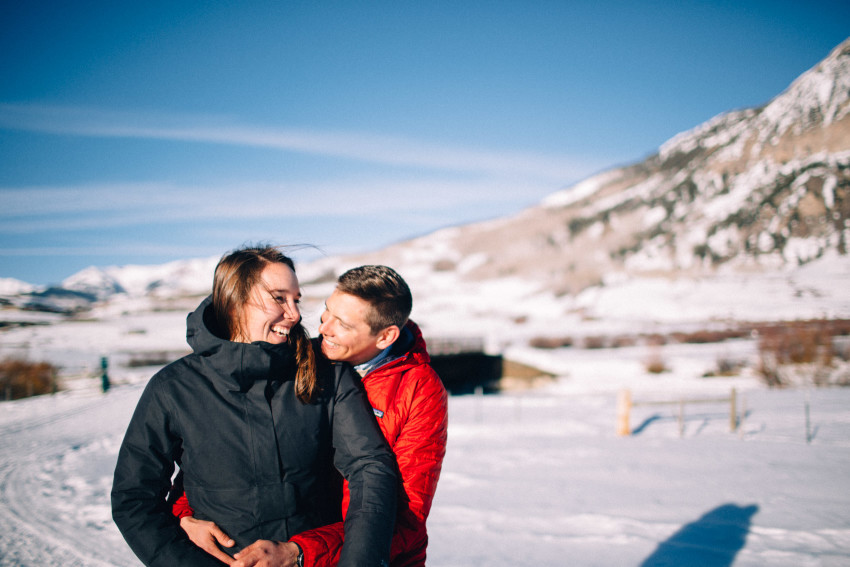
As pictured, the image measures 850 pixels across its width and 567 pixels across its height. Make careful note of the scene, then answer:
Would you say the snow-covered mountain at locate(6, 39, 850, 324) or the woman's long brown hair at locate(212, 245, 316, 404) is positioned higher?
the snow-covered mountain at locate(6, 39, 850, 324)

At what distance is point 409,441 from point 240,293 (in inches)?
32.2

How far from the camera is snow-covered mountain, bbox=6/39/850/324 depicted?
38625 millimetres

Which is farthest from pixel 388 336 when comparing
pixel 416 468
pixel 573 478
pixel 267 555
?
pixel 573 478

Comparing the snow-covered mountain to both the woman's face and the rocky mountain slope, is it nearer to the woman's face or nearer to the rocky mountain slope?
the rocky mountain slope

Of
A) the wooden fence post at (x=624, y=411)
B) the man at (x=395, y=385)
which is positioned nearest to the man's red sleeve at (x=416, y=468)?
the man at (x=395, y=385)

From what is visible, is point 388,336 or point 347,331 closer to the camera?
point 347,331

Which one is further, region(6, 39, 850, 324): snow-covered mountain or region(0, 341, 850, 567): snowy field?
region(6, 39, 850, 324): snow-covered mountain

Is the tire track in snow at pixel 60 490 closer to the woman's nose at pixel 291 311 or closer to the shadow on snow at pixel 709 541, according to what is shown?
the woman's nose at pixel 291 311

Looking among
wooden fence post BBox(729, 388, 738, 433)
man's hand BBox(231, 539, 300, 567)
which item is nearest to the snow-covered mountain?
wooden fence post BBox(729, 388, 738, 433)

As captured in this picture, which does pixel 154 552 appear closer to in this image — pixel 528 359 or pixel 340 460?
pixel 340 460

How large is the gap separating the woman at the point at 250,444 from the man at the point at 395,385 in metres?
0.12

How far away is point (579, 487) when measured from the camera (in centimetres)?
705

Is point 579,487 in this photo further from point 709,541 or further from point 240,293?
point 240,293

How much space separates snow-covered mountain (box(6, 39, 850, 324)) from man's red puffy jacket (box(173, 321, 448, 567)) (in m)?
16.4
